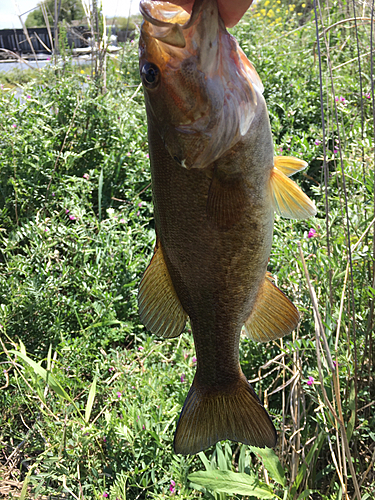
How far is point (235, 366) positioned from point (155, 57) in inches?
34.0

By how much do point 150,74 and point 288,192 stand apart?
0.47 meters

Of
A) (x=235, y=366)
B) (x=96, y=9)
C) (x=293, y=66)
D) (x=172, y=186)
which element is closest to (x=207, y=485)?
(x=235, y=366)

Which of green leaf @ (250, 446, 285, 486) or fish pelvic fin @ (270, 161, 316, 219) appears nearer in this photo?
fish pelvic fin @ (270, 161, 316, 219)

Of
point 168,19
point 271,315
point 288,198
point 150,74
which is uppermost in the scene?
point 168,19

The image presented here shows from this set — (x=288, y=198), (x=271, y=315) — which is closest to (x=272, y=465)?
(x=271, y=315)

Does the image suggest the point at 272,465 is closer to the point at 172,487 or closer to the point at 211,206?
the point at 172,487

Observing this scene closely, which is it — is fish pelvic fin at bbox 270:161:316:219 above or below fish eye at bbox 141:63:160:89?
below

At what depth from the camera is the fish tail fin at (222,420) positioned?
121 cm

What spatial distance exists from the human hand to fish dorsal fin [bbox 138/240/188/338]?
55 cm

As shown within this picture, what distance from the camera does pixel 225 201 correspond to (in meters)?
1.06

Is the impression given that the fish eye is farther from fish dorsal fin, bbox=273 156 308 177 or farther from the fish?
fish dorsal fin, bbox=273 156 308 177

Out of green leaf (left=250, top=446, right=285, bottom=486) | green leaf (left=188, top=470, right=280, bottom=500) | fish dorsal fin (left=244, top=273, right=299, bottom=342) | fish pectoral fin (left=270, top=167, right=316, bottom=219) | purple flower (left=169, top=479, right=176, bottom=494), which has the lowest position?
purple flower (left=169, top=479, right=176, bottom=494)

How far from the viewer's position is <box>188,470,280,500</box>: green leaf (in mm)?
1889

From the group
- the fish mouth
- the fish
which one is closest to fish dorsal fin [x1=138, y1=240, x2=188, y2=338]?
the fish
